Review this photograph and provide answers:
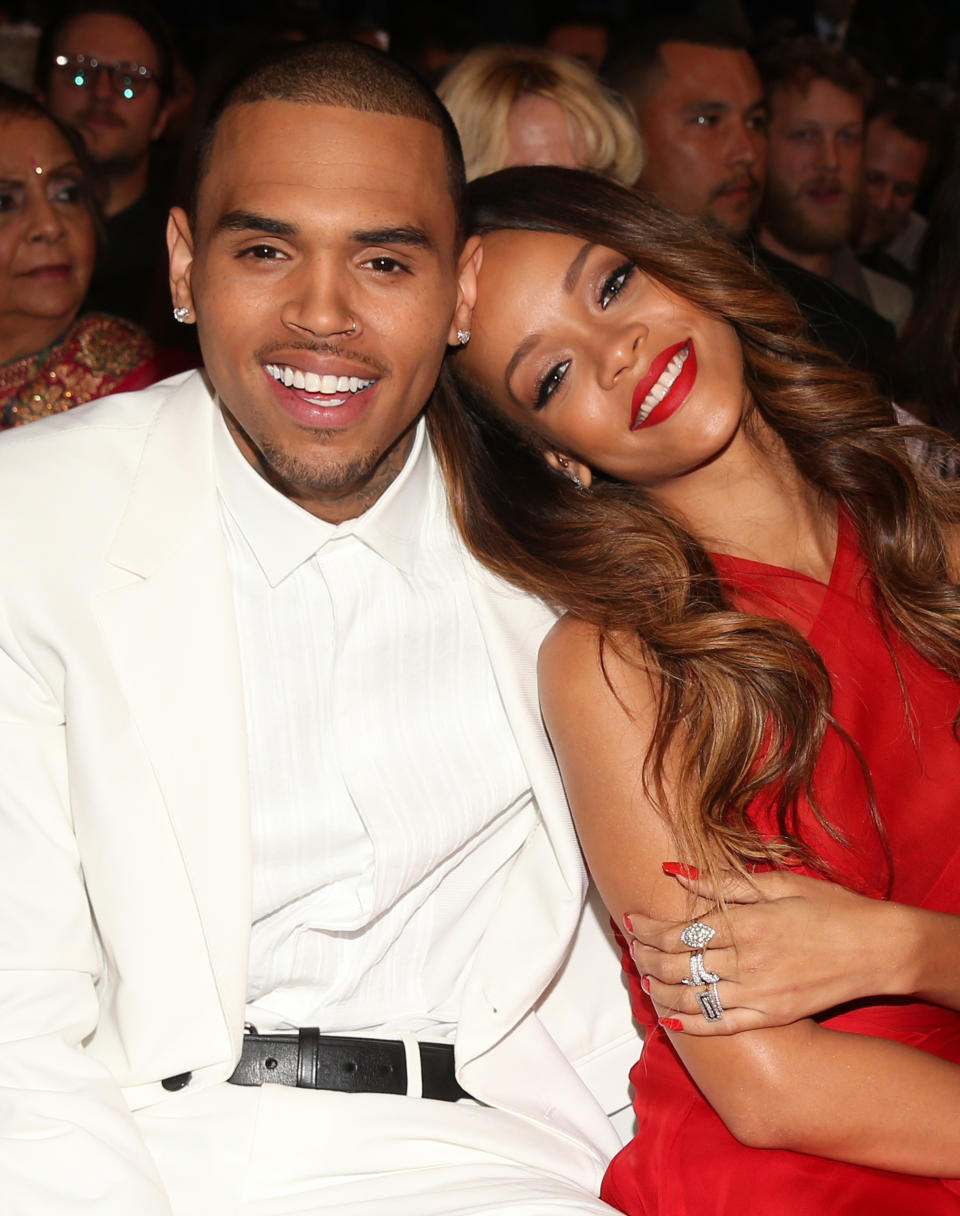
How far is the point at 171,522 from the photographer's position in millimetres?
1901

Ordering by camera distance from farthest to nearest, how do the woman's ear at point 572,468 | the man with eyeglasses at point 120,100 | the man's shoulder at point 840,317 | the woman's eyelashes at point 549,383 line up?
the man with eyeglasses at point 120,100
the man's shoulder at point 840,317
the woman's ear at point 572,468
the woman's eyelashes at point 549,383

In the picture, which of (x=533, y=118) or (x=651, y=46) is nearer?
(x=533, y=118)

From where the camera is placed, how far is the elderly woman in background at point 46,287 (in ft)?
10.4

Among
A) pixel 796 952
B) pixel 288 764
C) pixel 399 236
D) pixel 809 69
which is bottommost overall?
pixel 796 952

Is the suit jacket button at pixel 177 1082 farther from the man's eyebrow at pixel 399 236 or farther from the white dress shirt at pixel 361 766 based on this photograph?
the man's eyebrow at pixel 399 236

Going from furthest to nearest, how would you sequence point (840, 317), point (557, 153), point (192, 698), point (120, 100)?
point (120, 100)
point (557, 153)
point (840, 317)
point (192, 698)

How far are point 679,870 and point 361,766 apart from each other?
460mm

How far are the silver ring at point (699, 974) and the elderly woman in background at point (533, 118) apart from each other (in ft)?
7.89

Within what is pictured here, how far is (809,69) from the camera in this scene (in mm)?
4812

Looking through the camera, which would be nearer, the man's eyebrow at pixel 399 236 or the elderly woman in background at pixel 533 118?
the man's eyebrow at pixel 399 236

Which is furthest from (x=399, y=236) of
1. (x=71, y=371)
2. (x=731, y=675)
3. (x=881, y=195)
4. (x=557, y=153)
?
(x=881, y=195)

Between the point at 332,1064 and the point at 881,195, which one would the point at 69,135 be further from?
the point at 881,195

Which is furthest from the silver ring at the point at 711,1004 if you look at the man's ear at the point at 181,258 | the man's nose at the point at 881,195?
the man's nose at the point at 881,195

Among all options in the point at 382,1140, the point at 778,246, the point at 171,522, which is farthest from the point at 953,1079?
the point at 778,246
